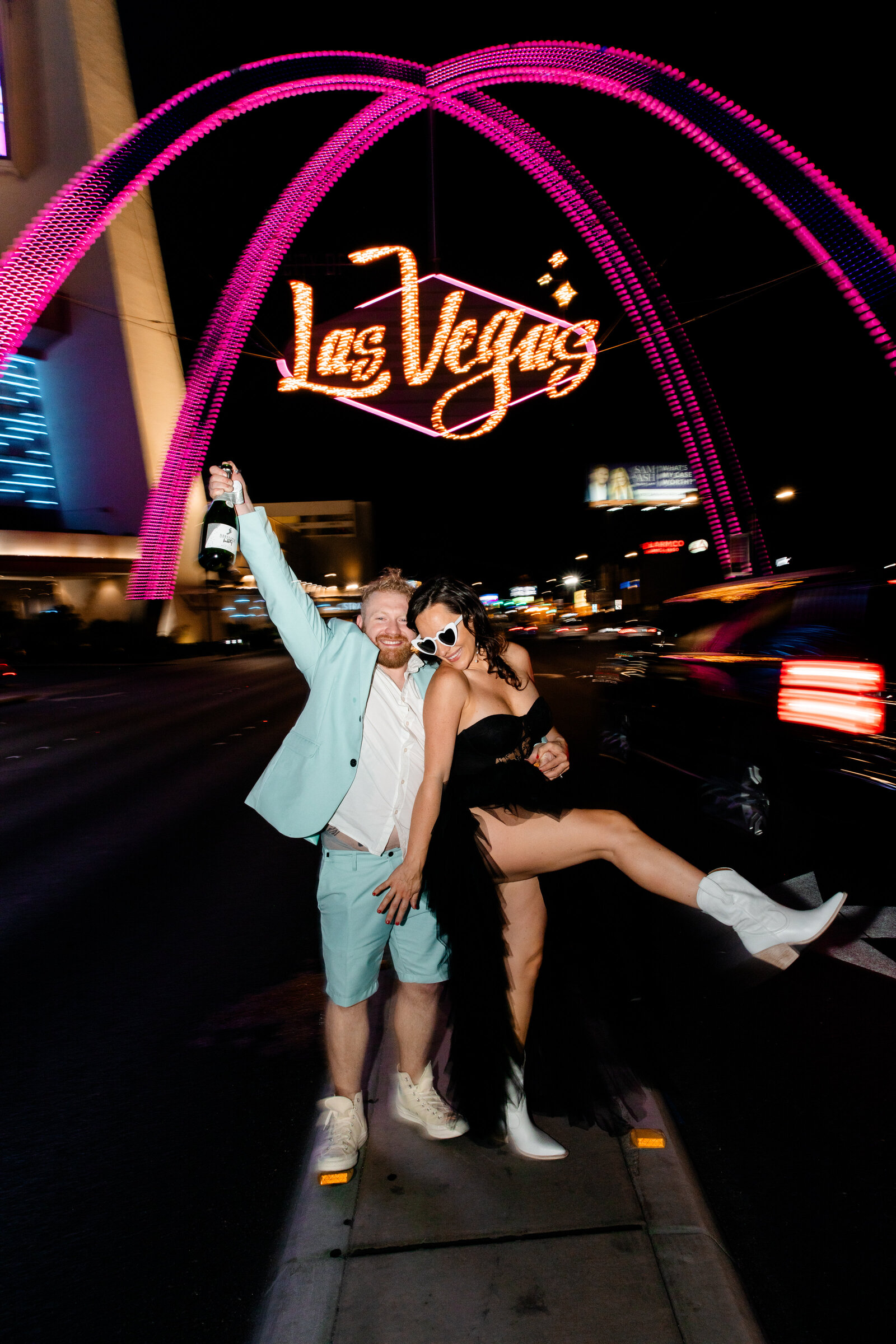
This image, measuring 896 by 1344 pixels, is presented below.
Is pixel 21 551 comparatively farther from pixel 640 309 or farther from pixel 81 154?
pixel 640 309

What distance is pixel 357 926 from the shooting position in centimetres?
241

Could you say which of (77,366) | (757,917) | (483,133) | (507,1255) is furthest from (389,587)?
(77,366)

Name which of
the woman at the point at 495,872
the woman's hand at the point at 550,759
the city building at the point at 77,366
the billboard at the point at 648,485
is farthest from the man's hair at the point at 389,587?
the billboard at the point at 648,485

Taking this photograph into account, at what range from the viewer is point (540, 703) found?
2.71 m

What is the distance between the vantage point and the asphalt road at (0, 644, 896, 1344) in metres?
2.00

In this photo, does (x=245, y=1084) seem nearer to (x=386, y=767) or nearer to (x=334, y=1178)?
(x=334, y=1178)

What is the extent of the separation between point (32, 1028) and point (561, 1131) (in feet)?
8.20

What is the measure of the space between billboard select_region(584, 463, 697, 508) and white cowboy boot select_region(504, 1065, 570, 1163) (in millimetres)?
48079

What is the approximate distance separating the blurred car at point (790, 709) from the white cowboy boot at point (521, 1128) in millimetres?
2488

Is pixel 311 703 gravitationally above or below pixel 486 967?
above

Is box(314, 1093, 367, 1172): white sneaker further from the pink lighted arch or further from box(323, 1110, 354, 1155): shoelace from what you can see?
the pink lighted arch

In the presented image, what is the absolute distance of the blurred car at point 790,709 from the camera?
3938mm

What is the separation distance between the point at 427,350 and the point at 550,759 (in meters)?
15.5

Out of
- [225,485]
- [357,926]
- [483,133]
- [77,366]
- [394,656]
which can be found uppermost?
[77,366]
